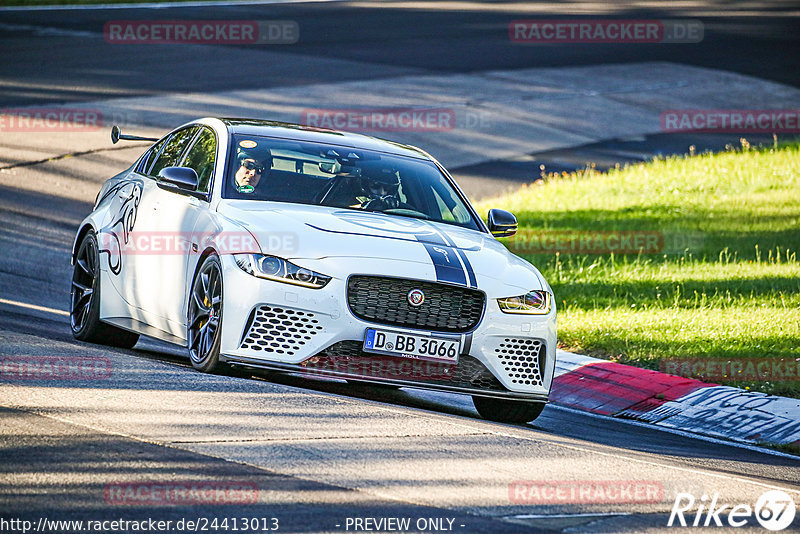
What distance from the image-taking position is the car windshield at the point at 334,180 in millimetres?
8117

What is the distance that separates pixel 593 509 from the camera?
540 cm

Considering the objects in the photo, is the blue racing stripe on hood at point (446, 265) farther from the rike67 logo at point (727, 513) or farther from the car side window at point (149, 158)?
the car side window at point (149, 158)

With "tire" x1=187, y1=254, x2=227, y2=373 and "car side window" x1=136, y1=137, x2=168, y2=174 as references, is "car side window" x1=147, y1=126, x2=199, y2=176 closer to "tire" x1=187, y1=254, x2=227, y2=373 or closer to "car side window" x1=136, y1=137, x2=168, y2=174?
"car side window" x1=136, y1=137, x2=168, y2=174

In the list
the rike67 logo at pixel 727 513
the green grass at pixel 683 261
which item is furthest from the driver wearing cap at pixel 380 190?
the rike67 logo at pixel 727 513

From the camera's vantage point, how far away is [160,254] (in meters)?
8.29

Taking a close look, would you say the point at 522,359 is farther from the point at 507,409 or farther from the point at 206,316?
the point at 206,316

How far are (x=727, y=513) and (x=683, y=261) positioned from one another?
26.9 ft

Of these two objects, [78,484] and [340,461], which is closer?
[78,484]

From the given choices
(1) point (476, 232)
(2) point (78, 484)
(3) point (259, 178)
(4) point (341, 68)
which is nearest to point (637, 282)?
(1) point (476, 232)

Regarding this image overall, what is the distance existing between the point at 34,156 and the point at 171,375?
1098 cm

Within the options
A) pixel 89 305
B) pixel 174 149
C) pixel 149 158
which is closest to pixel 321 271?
pixel 174 149

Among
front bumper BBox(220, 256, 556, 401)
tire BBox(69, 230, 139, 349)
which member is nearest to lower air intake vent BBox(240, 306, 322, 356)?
front bumper BBox(220, 256, 556, 401)

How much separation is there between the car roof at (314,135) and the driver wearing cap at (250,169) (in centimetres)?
30

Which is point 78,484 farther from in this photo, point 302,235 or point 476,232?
point 476,232
